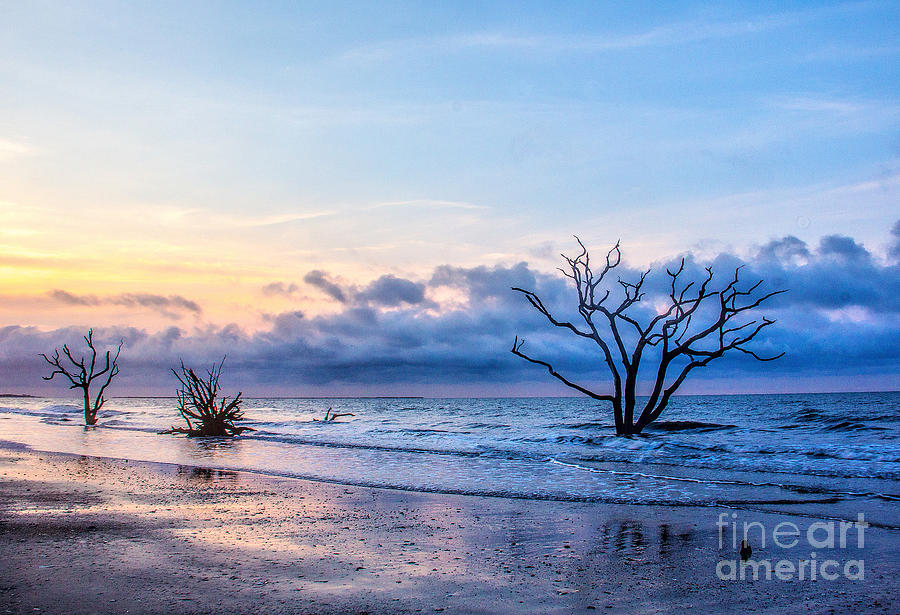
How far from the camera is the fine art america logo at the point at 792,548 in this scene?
17.6 ft

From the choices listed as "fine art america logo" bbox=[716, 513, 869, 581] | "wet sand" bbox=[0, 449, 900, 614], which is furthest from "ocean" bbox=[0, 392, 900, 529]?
"wet sand" bbox=[0, 449, 900, 614]

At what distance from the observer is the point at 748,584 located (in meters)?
5.06

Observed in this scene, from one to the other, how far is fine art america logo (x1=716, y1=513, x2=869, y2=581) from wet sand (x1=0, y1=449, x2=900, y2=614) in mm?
128

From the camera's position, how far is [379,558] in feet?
18.8

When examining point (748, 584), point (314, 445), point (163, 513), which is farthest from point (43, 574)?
→ point (314, 445)

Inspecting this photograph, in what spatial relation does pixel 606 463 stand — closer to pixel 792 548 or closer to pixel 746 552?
pixel 792 548

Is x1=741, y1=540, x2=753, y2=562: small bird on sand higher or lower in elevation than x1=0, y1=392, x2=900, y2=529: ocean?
higher

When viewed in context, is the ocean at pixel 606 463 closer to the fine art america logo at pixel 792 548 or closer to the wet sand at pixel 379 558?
the fine art america logo at pixel 792 548

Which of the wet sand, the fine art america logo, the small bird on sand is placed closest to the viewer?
the wet sand

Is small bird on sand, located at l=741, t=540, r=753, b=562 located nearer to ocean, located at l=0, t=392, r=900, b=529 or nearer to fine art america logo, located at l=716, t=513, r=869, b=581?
fine art america logo, located at l=716, t=513, r=869, b=581

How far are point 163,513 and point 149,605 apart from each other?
396 centimetres

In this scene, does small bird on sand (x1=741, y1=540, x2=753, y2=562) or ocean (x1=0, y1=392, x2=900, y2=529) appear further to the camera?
ocean (x1=0, y1=392, x2=900, y2=529)

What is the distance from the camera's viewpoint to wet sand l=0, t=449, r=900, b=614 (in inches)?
176

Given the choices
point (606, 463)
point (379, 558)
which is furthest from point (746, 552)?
point (606, 463)
